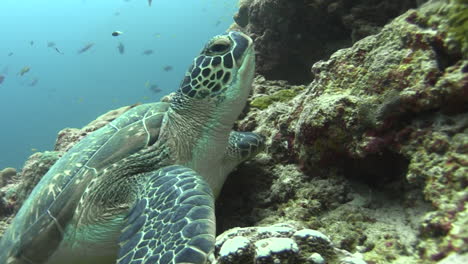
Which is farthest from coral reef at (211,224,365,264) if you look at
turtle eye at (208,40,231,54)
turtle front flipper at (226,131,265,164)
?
turtle eye at (208,40,231,54)

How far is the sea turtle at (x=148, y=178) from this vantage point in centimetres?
181

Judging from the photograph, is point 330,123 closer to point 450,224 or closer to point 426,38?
point 426,38

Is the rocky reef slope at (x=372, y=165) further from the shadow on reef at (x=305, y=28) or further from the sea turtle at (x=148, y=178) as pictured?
the shadow on reef at (x=305, y=28)

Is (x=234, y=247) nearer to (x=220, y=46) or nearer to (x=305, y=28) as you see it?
(x=220, y=46)

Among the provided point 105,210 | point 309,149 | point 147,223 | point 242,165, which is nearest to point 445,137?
point 309,149

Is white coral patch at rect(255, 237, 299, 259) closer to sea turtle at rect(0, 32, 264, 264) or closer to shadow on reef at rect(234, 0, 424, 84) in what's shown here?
sea turtle at rect(0, 32, 264, 264)

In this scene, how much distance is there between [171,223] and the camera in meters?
1.72

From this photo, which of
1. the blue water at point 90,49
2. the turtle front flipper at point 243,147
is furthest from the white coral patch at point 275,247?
the blue water at point 90,49

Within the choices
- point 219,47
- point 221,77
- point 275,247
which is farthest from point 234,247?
point 219,47

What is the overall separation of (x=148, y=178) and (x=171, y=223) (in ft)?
2.35

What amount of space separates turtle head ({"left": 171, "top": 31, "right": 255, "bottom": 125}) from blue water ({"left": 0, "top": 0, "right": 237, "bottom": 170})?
295 feet

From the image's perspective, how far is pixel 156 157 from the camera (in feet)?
8.34

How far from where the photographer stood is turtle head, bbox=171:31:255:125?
270 centimetres

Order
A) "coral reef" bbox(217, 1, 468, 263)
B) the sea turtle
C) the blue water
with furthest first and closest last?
1. the blue water
2. the sea turtle
3. "coral reef" bbox(217, 1, 468, 263)
